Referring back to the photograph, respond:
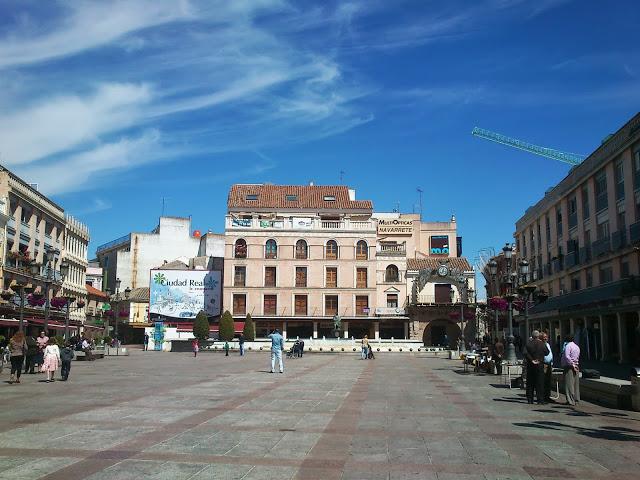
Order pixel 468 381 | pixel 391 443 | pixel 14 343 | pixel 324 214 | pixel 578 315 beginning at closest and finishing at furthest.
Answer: pixel 391 443 < pixel 14 343 < pixel 468 381 < pixel 578 315 < pixel 324 214

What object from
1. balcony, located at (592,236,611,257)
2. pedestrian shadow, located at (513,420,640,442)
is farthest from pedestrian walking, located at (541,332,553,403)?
balcony, located at (592,236,611,257)

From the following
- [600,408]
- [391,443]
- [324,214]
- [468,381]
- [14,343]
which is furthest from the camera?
[324,214]

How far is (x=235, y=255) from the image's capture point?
64.5 meters

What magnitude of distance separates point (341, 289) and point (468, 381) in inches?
1720

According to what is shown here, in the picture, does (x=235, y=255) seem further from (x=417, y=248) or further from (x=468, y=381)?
(x=468, y=381)

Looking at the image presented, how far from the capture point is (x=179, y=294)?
67062 mm

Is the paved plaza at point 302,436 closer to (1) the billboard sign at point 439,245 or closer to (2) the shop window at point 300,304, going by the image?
(2) the shop window at point 300,304

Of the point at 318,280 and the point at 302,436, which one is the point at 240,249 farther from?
the point at 302,436

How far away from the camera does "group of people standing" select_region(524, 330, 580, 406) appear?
13570 mm

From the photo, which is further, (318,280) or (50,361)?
(318,280)

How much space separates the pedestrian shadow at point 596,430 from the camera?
9367 mm

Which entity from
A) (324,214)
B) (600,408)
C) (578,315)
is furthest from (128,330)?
(600,408)

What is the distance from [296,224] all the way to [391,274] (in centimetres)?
1157

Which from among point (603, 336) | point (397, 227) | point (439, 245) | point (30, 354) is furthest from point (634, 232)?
point (439, 245)
